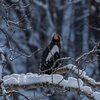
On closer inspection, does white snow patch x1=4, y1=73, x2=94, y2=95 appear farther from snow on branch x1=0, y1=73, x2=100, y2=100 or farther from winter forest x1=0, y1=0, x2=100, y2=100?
winter forest x1=0, y1=0, x2=100, y2=100

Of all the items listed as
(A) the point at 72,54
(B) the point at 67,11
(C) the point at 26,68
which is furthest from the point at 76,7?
(C) the point at 26,68

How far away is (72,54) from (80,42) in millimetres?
1048

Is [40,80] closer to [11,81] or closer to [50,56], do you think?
[11,81]

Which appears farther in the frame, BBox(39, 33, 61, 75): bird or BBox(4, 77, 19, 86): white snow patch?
BBox(39, 33, 61, 75): bird

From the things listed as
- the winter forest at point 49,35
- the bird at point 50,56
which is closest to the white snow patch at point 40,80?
the bird at point 50,56

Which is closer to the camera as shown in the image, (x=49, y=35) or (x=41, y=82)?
(x=41, y=82)

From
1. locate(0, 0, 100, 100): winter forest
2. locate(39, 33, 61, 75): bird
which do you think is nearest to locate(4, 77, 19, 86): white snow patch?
locate(39, 33, 61, 75): bird

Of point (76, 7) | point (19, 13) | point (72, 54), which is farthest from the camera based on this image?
point (76, 7)

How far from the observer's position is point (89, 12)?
9680 millimetres

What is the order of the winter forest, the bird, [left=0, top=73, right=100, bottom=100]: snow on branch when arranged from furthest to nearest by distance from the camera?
the winter forest, the bird, [left=0, top=73, right=100, bottom=100]: snow on branch

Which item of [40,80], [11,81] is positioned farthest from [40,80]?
[11,81]

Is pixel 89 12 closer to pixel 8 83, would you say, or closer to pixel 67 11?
pixel 67 11

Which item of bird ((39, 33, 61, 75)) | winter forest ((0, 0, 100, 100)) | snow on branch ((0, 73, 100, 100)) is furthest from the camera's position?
winter forest ((0, 0, 100, 100))

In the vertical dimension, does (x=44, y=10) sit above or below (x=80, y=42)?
above
